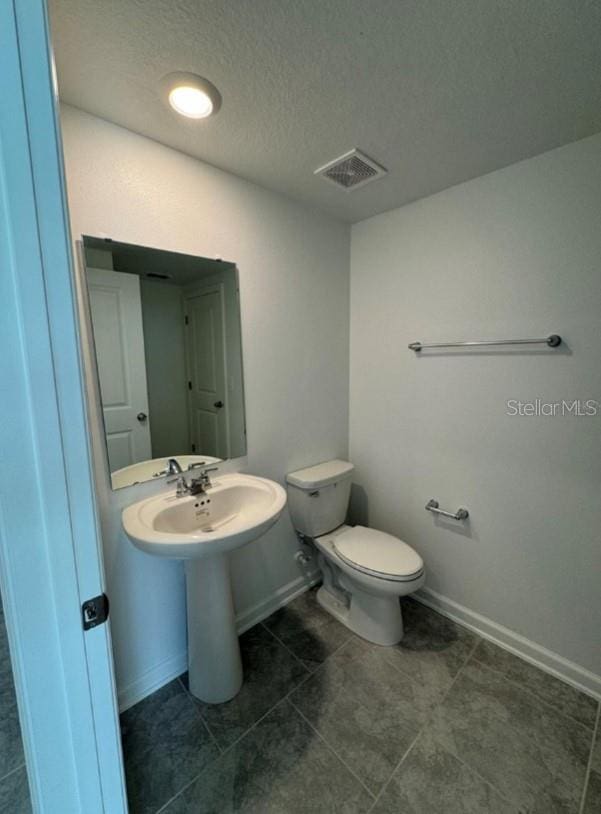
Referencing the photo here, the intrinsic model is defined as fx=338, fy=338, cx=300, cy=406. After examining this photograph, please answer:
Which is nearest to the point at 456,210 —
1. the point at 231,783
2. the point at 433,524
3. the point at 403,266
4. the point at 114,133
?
the point at 403,266

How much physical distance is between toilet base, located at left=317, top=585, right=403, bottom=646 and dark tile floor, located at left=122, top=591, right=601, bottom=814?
6cm

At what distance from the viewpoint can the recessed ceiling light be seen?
1.01 metres

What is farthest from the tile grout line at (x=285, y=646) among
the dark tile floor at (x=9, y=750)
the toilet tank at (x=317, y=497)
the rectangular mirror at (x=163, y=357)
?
the dark tile floor at (x=9, y=750)

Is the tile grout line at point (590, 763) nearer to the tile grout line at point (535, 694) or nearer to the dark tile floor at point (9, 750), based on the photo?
the tile grout line at point (535, 694)

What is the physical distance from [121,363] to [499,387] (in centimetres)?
164

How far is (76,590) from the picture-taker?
1.84 ft

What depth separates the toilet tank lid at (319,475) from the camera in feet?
5.98

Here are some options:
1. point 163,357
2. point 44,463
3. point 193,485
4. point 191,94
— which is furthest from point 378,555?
point 191,94

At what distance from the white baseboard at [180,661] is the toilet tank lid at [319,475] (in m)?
0.64

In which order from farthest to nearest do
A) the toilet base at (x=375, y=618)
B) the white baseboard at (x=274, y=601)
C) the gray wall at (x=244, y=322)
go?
the white baseboard at (x=274, y=601) → the toilet base at (x=375, y=618) → the gray wall at (x=244, y=322)

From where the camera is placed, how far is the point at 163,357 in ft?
4.74

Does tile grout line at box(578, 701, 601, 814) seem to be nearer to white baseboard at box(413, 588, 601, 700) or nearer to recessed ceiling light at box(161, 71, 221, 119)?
white baseboard at box(413, 588, 601, 700)

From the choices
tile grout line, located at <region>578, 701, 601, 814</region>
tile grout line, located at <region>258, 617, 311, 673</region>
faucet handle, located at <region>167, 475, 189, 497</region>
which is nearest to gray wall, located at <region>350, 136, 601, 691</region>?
tile grout line, located at <region>578, 701, 601, 814</region>

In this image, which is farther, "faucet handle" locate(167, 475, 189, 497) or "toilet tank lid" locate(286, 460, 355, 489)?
"toilet tank lid" locate(286, 460, 355, 489)
